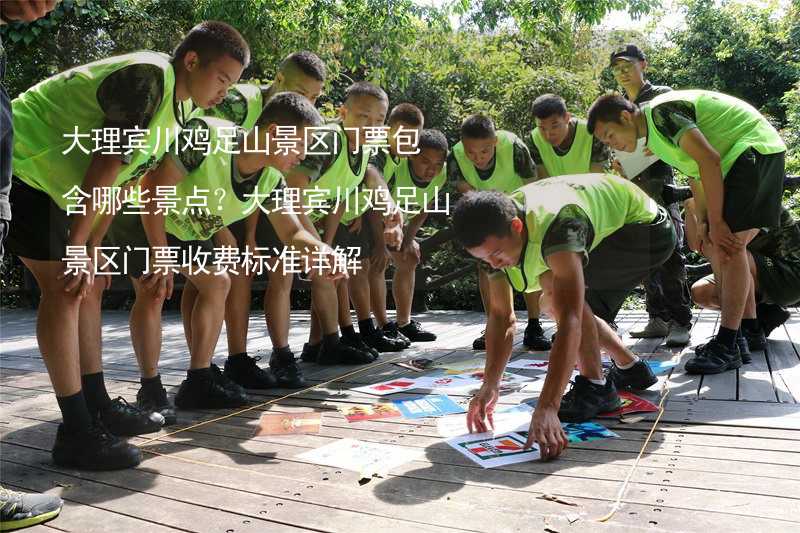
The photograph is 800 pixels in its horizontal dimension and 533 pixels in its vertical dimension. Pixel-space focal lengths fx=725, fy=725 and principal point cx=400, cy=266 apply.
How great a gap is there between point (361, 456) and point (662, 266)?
103 inches

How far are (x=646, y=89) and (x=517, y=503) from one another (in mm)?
3177

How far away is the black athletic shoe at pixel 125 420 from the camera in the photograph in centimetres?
266

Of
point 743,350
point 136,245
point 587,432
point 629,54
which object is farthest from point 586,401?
point 629,54

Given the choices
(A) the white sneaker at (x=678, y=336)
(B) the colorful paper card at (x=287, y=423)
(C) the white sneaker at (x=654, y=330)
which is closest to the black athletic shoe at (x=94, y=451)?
(B) the colorful paper card at (x=287, y=423)

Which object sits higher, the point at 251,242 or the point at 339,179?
the point at 339,179

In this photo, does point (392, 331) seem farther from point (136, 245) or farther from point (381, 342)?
point (136, 245)

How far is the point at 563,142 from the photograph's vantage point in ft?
14.5

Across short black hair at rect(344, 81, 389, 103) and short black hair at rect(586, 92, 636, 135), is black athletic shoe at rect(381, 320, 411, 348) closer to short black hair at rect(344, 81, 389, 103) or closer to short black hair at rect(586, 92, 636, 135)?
short black hair at rect(344, 81, 389, 103)

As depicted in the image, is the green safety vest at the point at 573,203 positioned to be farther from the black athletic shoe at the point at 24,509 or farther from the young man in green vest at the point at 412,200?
the young man in green vest at the point at 412,200

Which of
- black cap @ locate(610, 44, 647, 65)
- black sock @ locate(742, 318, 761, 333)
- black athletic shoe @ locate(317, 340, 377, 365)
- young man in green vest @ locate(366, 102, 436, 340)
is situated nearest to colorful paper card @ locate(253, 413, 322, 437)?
black athletic shoe @ locate(317, 340, 377, 365)

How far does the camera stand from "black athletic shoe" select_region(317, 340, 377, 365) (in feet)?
13.4

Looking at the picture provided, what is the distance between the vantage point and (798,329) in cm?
446

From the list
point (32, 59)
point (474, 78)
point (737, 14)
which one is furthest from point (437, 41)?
point (737, 14)

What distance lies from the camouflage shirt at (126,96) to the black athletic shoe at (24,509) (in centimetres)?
101
